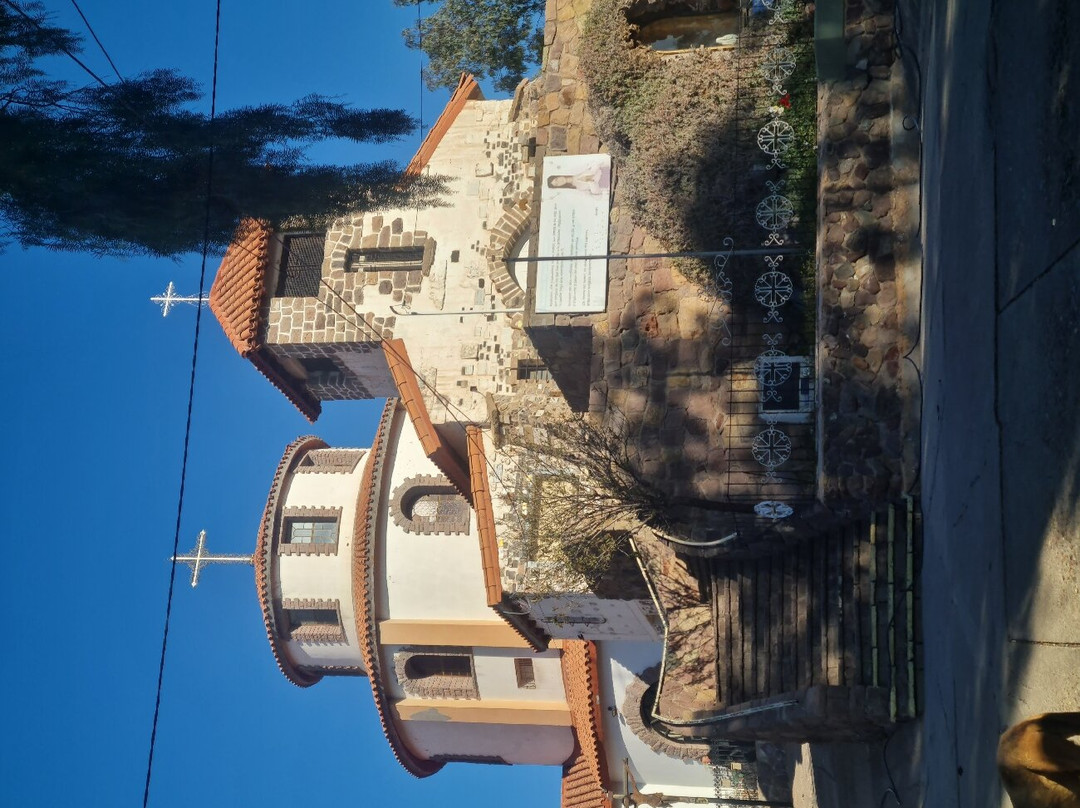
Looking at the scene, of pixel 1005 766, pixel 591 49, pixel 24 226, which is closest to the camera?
pixel 1005 766

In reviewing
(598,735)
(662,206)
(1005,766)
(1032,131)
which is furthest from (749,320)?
(598,735)

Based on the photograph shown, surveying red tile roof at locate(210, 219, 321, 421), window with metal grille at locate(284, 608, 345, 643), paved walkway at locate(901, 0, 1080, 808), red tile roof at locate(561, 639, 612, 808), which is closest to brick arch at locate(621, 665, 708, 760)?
red tile roof at locate(561, 639, 612, 808)

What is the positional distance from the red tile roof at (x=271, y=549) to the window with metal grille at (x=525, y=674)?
4932 millimetres

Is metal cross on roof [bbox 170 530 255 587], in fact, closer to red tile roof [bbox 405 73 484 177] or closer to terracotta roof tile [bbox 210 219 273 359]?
terracotta roof tile [bbox 210 219 273 359]

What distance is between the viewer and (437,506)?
1878 cm

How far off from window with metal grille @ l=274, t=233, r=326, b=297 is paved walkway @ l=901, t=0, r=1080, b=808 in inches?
432

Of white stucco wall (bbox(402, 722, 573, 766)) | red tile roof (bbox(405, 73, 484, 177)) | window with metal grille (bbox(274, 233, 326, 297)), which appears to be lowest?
white stucco wall (bbox(402, 722, 573, 766))

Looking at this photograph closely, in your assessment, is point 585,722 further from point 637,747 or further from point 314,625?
point 314,625

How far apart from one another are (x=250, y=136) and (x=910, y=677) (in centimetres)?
789

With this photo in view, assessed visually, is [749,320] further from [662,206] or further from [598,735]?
[598,735]

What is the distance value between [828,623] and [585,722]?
871 centimetres

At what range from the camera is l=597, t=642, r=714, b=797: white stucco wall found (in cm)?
1838

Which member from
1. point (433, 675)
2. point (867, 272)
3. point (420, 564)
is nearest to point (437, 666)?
point (433, 675)

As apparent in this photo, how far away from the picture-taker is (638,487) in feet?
42.2
